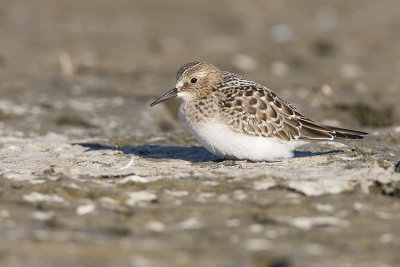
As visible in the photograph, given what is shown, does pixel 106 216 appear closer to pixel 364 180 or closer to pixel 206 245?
pixel 206 245

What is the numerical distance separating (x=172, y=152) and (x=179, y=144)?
51 centimetres

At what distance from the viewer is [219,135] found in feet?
19.7

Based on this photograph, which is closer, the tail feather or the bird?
the bird

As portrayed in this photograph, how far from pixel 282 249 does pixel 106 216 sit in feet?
4.23

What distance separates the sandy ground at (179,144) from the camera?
4055 mm

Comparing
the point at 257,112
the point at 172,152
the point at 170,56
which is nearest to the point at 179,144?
the point at 172,152

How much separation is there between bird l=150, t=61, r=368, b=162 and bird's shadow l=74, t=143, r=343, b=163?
0.31 metres

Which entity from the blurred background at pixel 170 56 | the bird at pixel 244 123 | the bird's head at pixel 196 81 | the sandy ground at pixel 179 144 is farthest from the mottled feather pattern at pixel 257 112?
the blurred background at pixel 170 56

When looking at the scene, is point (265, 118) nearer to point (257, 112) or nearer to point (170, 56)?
point (257, 112)

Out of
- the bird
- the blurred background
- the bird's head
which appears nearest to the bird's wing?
the bird

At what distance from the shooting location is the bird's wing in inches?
242

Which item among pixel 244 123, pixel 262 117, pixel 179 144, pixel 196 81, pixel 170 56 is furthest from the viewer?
pixel 170 56

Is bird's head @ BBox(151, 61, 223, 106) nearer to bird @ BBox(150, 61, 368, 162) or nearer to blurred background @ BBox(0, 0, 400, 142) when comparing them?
bird @ BBox(150, 61, 368, 162)

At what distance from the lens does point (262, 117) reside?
6.26m
